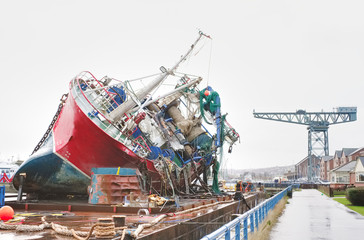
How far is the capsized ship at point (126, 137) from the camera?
15.2 m

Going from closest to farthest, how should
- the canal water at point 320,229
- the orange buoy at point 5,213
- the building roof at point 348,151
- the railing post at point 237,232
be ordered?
the railing post at point 237,232, the orange buoy at point 5,213, the canal water at point 320,229, the building roof at point 348,151

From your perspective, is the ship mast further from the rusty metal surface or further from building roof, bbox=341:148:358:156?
building roof, bbox=341:148:358:156

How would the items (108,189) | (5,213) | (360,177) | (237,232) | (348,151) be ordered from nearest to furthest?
(237,232) < (5,213) < (108,189) < (360,177) < (348,151)

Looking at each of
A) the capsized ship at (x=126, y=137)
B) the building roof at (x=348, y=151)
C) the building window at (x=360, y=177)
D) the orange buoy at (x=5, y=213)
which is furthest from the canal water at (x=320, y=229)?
the building roof at (x=348, y=151)

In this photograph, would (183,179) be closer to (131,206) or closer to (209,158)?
(209,158)

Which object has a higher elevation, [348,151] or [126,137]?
[348,151]

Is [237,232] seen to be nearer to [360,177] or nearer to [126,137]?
[126,137]

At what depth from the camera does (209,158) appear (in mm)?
21812

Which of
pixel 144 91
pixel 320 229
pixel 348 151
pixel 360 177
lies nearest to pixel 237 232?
pixel 320 229

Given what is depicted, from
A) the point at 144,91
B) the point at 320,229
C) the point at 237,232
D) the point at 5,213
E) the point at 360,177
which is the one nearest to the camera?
the point at 237,232

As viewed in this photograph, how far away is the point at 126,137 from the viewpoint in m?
17.2

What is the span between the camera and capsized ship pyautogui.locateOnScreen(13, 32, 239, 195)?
1522cm

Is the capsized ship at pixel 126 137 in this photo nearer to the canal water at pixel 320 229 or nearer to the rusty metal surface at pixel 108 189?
the rusty metal surface at pixel 108 189

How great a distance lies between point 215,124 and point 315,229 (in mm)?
8950
